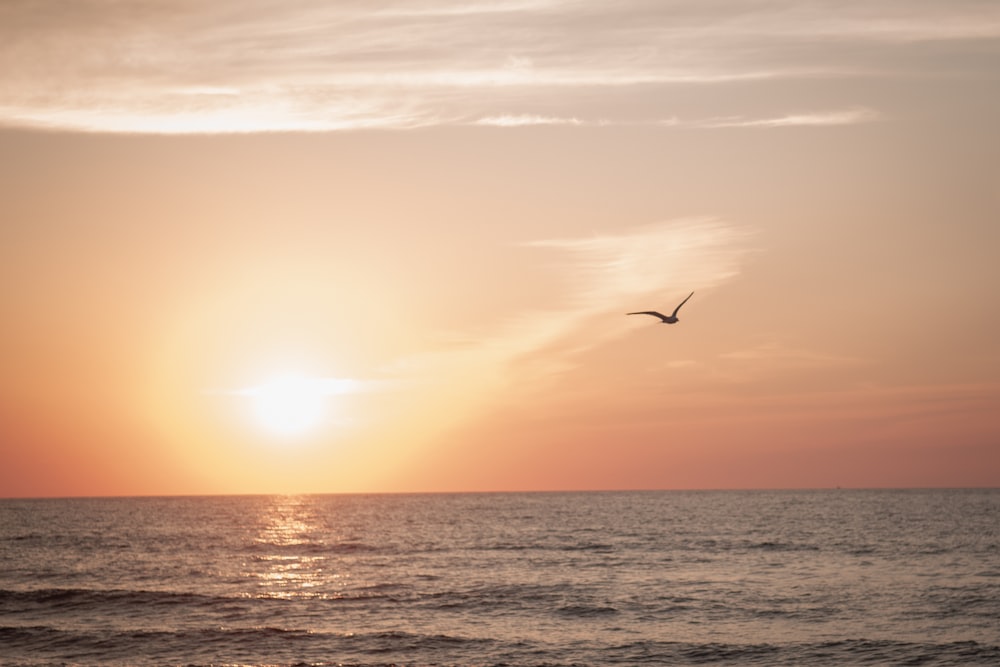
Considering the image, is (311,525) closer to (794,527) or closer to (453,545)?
(453,545)

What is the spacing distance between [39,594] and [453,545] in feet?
128

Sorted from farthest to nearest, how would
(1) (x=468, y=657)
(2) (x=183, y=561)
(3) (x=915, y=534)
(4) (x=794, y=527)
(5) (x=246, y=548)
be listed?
(4) (x=794, y=527)
(3) (x=915, y=534)
(5) (x=246, y=548)
(2) (x=183, y=561)
(1) (x=468, y=657)

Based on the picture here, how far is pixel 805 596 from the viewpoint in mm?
51031

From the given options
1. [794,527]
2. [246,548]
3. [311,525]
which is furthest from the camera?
[311,525]

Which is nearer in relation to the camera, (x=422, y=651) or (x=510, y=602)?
(x=422, y=651)

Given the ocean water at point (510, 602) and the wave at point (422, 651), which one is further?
the ocean water at point (510, 602)

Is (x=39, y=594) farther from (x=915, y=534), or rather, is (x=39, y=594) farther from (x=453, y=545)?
(x=915, y=534)

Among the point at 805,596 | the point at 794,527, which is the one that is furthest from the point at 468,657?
the point at 794,527

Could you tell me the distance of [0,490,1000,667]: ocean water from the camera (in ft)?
126

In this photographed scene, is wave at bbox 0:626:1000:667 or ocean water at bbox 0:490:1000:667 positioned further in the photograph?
ocean water at bbox 0:490:1000:667

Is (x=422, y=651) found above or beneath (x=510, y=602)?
beneath

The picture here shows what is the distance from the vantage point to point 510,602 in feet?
165

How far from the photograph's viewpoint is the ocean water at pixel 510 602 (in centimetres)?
3838

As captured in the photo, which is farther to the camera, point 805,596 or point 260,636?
point 805,596
